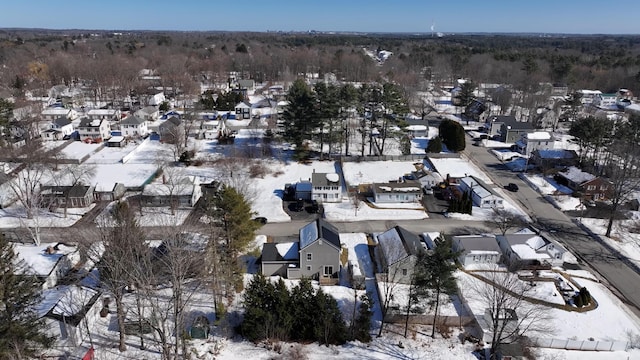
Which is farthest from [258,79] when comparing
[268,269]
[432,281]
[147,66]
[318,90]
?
[432,281]

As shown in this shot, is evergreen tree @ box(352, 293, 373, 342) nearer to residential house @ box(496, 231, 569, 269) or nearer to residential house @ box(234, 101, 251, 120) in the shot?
residential house @ box(496, 231, 569, 269)

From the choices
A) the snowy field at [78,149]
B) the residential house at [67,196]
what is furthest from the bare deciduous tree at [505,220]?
the snowy field at [78,149]

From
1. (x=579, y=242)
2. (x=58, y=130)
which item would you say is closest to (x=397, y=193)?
(x=579, y=242)

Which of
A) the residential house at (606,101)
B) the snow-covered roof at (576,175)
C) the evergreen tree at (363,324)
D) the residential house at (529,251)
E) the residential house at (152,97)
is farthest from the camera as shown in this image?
the residential house at (606,101)

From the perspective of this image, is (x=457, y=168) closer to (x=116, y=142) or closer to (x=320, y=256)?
(x=320, y=256)

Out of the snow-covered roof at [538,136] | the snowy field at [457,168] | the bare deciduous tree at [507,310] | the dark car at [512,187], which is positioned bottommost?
the bare deciduous tree at [507,310]

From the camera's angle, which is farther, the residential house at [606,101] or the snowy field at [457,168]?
the residential house at [606,101]

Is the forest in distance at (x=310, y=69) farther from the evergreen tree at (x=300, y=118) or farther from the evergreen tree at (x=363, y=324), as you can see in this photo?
Answer: the evergreen tree at (x=363, y=324)
